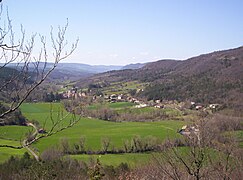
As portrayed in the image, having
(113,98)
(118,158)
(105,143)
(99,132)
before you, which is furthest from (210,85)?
(118,158)

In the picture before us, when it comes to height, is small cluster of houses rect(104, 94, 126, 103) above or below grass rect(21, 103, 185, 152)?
above

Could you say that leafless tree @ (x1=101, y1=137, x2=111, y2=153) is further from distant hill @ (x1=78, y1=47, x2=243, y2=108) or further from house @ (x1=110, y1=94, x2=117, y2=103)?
house @ (x1=110, y1=94, x2=117, y2=103)

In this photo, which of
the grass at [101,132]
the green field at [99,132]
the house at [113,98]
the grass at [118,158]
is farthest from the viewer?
the house at [113,98]

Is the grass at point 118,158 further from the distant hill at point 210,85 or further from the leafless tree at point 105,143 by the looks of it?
the distant hill at point 210,85

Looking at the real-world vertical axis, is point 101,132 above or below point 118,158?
above

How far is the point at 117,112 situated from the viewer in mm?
53375

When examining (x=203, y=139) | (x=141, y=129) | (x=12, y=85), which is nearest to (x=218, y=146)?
(x=203, y=139)

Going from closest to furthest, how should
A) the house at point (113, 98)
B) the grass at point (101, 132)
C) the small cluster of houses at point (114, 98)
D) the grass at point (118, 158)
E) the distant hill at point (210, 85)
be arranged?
the grass at point (118, 158) → the grass at point (101, 132) → the distant hill at point (210, 85) → the house at point (113, 98) → the small cluster of houses at point (114, 98)

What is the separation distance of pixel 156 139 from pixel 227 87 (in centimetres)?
3500

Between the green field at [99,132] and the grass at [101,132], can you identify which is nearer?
the green field at [99,132]

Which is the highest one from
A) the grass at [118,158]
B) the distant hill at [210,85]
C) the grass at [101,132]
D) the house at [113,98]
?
the distant hill at [210,85]

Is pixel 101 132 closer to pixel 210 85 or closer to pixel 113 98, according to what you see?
pixel 113 98

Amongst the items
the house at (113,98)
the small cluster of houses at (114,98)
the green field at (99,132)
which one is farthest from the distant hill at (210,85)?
the green field at (99,132)

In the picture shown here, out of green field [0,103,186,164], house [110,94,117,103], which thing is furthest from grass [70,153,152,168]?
house [110,94,117,103]
